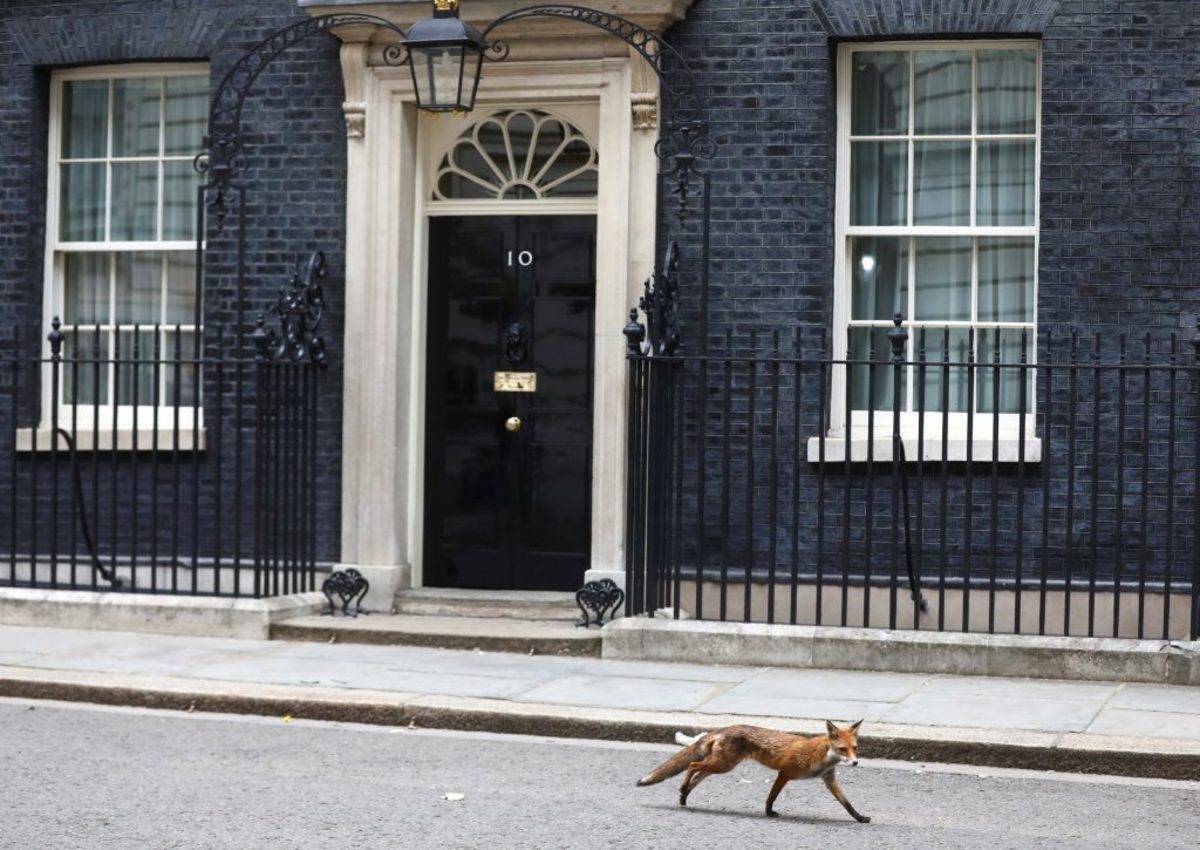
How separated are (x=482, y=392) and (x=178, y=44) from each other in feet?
9.75

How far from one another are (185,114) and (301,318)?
1.87 metres

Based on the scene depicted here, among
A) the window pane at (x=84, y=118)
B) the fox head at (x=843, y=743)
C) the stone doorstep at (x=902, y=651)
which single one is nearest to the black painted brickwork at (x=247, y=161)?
the window pane at (x=84, y=118)

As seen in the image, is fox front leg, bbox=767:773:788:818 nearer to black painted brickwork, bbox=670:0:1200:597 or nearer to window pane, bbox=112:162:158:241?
black painted brickwork, bbox=670:0:1200:597

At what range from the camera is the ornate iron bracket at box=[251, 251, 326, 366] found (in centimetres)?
1132

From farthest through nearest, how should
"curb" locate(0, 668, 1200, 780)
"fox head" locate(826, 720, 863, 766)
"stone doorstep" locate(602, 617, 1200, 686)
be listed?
"stone doorstep" locate(602, 617, 1200, 686) < "curb" locate(0, 668, 1200, 780) < "fox head" locate(826, 720, 863, 766)

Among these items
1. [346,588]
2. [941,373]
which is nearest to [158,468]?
[346,588]

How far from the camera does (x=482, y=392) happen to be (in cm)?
1185

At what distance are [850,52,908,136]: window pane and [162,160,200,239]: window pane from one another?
4.26 metres

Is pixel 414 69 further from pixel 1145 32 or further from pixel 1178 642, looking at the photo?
pixel 1178 642

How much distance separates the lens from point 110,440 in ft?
40.1

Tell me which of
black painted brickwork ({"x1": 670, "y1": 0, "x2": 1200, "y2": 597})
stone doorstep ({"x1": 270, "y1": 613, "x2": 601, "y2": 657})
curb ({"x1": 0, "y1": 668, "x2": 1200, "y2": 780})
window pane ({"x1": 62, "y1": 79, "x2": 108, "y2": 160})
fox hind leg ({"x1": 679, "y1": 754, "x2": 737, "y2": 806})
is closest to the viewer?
fox hind leg ({"x1": 679, "y1": 754, "x2": 737, "y2": 806})

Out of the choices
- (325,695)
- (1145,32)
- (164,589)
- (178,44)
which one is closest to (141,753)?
(325,695)

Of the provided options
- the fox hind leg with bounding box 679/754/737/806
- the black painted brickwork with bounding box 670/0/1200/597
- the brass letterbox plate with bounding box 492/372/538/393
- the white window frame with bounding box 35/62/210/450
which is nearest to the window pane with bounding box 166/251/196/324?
the white window frame with bounding box 35/62/210/450

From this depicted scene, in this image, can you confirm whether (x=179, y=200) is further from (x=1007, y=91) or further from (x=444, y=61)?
(x=1007, y=91)
